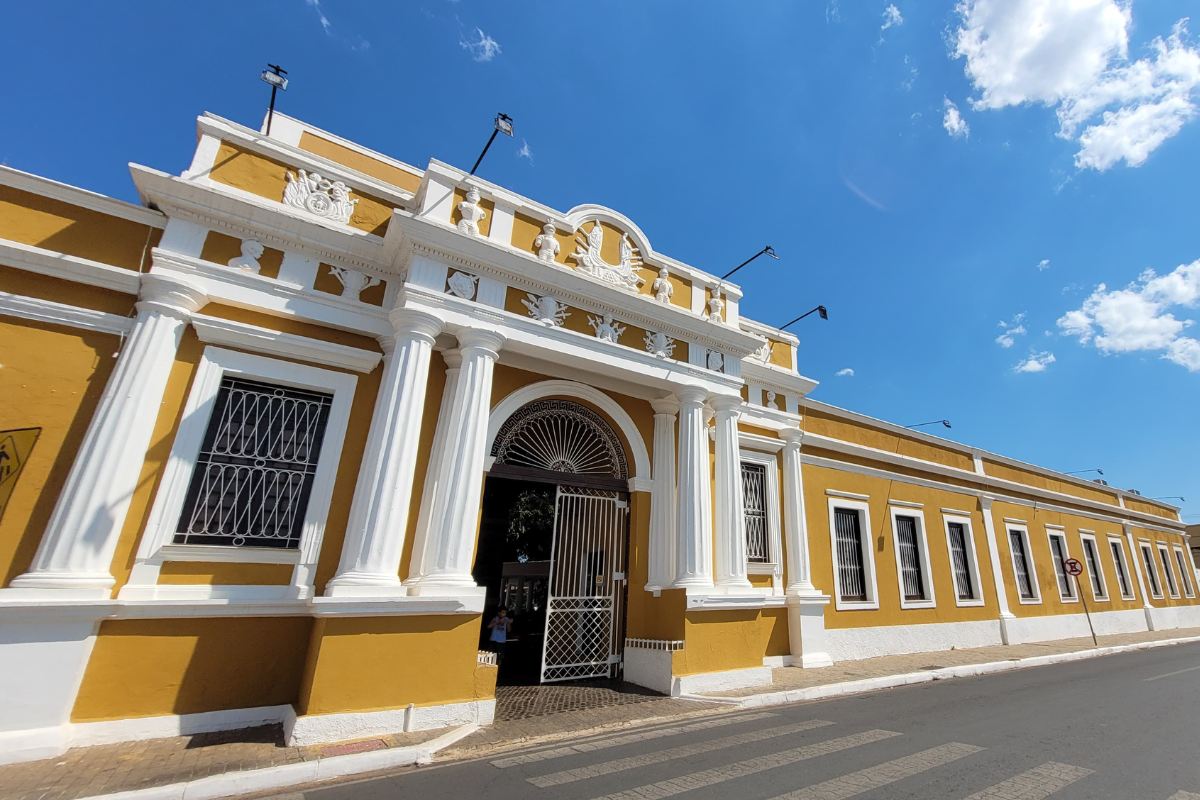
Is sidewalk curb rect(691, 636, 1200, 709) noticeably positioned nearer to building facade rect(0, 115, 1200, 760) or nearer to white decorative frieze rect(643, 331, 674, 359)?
building facade rect(0, 115, 1200, 760)

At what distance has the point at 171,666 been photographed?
4762mm

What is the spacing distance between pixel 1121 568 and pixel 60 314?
26.3 m

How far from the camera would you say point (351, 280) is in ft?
20.9

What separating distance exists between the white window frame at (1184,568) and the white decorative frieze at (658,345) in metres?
26.3

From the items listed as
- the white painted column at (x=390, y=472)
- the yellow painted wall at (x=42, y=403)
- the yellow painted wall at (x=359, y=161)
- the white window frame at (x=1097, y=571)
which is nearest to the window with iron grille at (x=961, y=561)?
the white window frame at (x=1097, y=571)

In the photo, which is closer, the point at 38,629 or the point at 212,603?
the point at 38,629

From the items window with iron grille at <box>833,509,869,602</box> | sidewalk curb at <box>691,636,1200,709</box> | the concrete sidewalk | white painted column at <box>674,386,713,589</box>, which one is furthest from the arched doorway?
window with iron grille at <box>833,509,869,602</box>

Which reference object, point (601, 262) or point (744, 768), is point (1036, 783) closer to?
point (744, 768)

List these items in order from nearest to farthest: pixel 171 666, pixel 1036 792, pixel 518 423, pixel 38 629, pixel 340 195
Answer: pixel 1036 792
pixel 38 629
pixel 171 666
pixel 340 195
pixel 518 423

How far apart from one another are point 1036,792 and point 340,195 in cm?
841

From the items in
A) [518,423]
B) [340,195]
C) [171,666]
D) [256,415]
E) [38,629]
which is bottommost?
[171,666]

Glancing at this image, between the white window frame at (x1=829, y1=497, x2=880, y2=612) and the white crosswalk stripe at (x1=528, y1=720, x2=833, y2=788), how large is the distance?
5012 mm

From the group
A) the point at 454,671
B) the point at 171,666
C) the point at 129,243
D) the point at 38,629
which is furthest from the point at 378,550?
the point at 129,243

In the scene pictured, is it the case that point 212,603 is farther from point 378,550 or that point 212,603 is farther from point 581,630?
point 581,630
